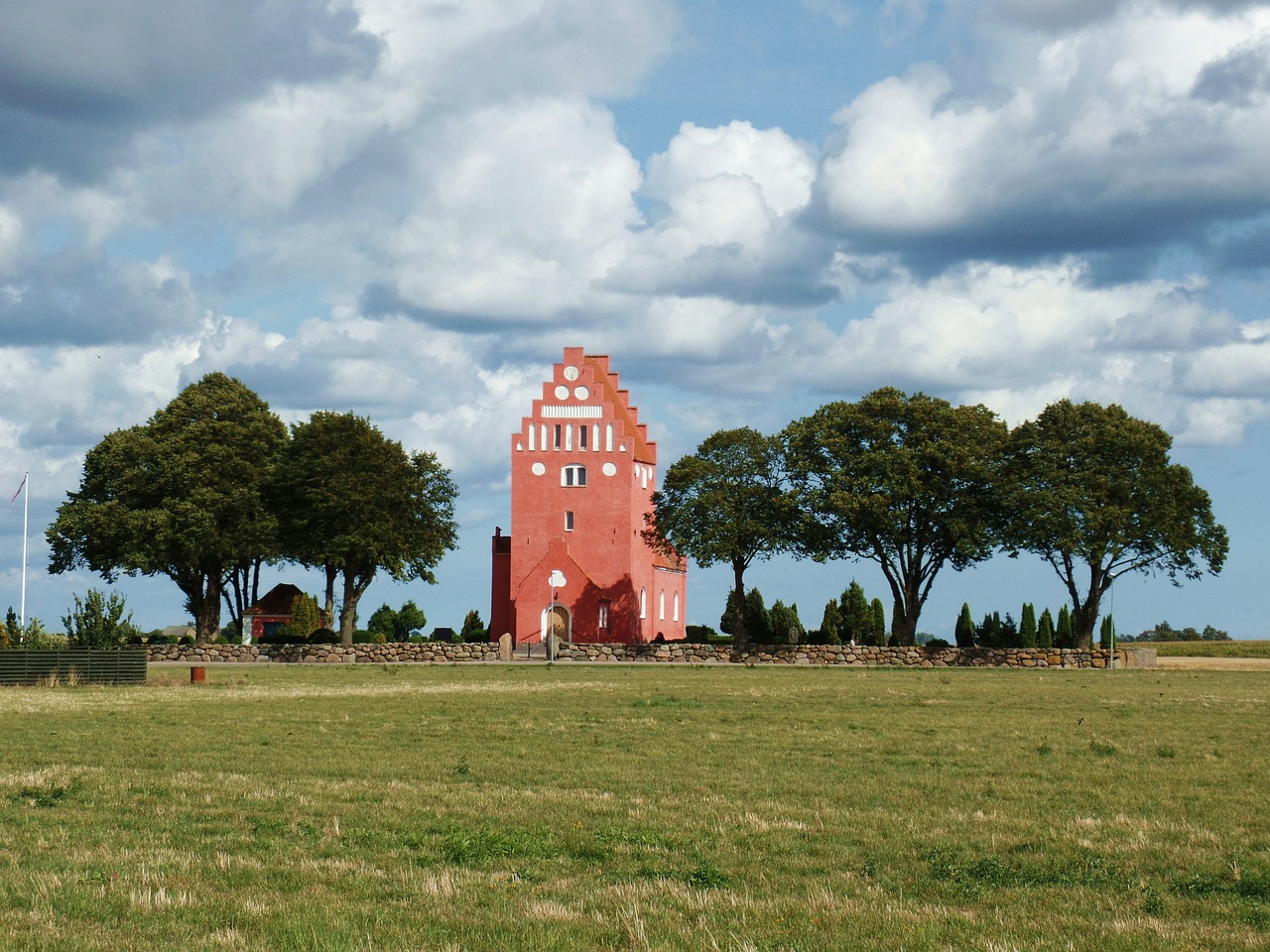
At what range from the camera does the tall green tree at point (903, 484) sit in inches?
2574

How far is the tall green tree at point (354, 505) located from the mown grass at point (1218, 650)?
1897 inches

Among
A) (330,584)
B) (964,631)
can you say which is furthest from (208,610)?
(964,631)

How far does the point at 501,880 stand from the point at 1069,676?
4215 cm

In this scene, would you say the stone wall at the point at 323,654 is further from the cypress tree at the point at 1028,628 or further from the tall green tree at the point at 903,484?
the cypress tree at the point at 1028,628

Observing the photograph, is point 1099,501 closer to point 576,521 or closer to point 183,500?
point 576,521

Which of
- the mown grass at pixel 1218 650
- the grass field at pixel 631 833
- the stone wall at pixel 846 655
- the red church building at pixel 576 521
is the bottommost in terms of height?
the mown grass at pixel 1218 650

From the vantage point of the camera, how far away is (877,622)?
89125 mm

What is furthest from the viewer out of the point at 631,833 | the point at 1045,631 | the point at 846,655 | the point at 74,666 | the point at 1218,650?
the point at 1218,650

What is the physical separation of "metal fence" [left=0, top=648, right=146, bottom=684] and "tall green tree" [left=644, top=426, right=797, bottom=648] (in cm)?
3691

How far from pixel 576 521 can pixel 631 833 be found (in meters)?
69.4

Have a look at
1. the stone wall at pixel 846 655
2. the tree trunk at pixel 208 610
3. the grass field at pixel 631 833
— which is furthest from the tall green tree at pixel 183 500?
the grass field at pixel 631 833

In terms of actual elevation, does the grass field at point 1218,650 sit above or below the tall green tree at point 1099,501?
below

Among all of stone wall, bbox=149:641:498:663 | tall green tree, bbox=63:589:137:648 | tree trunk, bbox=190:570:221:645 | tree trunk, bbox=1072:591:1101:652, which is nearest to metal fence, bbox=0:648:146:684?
tall green tree, bbox=63:589:137:648

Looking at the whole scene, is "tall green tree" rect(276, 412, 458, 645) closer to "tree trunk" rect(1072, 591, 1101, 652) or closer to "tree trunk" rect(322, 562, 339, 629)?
"tree trunk" rect(322, 562, 339, 629)
